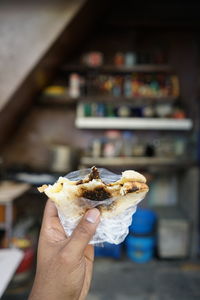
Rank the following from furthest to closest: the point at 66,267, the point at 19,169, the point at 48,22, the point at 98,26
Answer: the point at 98,26 → the point at 19,169 → the point at 48,22 → the point at 66,267

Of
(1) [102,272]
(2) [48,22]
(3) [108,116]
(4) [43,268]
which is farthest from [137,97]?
(4) [43,268]

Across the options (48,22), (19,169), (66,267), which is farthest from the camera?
(19,169)

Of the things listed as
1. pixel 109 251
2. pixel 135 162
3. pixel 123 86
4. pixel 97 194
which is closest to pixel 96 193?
pixel 97 194

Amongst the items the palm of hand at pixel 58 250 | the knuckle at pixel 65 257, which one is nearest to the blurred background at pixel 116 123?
the palm of hand at pixel 58 250

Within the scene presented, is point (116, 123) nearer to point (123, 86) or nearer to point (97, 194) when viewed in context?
point (123, 86)

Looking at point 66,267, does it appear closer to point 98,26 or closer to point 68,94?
point 68,94

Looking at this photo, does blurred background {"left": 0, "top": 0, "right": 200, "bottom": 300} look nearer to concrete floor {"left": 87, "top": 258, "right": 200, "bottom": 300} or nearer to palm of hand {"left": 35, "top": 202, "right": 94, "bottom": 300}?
concrete floor {"left": 87, "top": 258, "right": 200, "bottom": 300}

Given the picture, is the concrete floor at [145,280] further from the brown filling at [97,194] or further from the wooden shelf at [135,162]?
the brown filling at [97,194]
